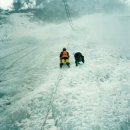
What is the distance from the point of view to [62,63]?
1476 centimetres

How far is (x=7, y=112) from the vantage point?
961cm

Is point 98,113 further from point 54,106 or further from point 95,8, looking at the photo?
point 95,8

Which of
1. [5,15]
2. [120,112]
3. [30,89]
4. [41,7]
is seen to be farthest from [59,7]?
[120,112]

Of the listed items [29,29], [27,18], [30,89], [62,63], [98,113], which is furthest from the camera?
[27,18]

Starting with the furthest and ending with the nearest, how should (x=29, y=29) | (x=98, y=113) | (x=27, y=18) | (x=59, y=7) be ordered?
(x=59, y=7)
(x=27, y=18)
(x=29, y=29)
(x=98, y=113)

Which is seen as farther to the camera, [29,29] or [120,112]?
[29,29]

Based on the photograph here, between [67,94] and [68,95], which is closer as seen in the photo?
[68,95]

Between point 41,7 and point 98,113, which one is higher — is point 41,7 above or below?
above

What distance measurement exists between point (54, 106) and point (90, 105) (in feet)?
4.81

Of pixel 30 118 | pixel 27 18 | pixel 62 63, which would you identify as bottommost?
pixel 30 118

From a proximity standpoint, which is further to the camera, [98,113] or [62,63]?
[62,63]

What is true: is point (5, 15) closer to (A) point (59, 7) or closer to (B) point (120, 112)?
(A) point (59, 7)

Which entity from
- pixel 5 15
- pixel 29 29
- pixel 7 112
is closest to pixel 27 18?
pixel 5 15

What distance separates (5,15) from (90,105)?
46.5 metres
